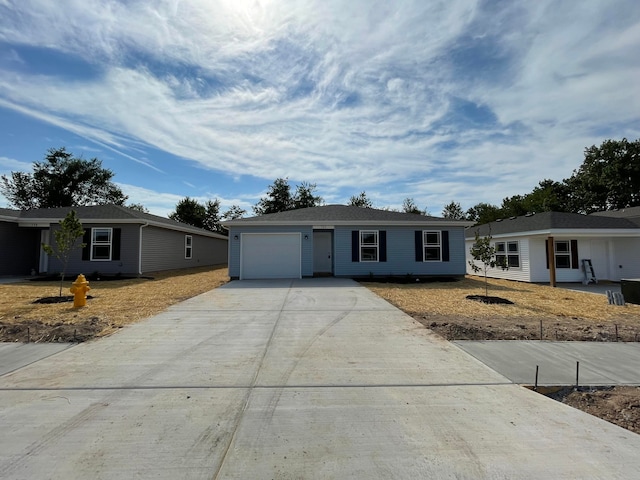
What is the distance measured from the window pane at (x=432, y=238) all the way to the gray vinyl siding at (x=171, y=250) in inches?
531

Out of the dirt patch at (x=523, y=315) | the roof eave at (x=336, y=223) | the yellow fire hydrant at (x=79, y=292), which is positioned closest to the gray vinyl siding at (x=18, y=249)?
the roof eave at (x=336, y=223)

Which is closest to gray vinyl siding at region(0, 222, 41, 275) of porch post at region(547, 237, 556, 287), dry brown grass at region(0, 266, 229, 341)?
dry brown grass at region(0, 266, 229, 341)

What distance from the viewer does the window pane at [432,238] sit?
49.9 feet

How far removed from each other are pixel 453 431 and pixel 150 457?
2.43m

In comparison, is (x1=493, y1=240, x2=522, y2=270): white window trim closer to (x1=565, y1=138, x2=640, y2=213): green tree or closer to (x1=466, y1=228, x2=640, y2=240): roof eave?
(x1=466, y1=228, x2=640, y2=240): roof eave

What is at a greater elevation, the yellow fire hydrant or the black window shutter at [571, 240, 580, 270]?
the black window shutter at [571, 240, 580, 270]

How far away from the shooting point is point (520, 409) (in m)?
3.20

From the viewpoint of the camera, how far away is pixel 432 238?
1524 centimetres

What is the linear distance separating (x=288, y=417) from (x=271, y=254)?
12007mm

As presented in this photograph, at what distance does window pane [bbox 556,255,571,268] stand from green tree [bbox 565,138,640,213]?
24247 millimetres

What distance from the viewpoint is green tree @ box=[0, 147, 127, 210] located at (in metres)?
33.0

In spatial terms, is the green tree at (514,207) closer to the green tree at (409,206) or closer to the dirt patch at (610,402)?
the green tree at (409,206)

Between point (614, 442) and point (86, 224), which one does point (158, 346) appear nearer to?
point (614, 442)

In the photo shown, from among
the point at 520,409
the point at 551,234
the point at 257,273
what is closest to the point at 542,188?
the point at 551,234
